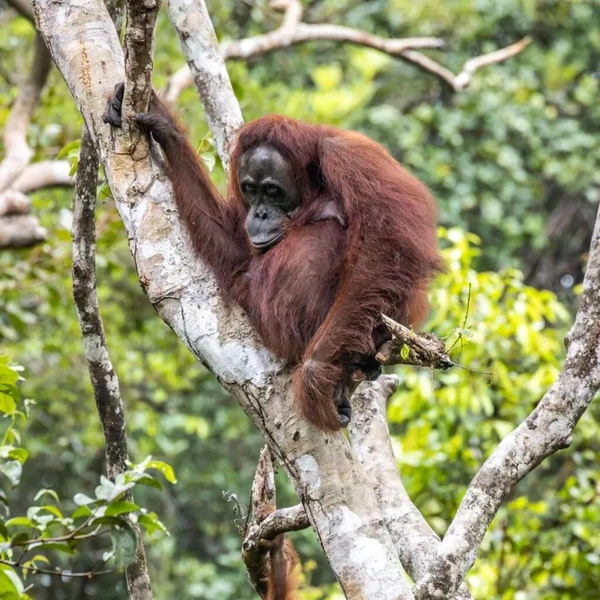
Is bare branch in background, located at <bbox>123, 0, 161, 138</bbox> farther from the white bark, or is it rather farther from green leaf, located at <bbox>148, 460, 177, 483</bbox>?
green leaf, located at <bbox>148, 460, 177, 483</bbox>

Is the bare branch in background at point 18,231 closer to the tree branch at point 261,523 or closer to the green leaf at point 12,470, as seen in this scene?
the tree branch at point 261,523

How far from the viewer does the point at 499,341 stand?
5.61 metres

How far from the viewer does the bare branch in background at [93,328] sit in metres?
3.50

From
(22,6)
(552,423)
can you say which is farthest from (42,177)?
(552,423)

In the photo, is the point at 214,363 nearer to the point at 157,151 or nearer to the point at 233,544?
the point at 157,151

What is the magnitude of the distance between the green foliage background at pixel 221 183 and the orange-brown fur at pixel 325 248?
2648 mm

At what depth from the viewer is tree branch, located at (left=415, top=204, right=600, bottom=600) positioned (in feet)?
8.93

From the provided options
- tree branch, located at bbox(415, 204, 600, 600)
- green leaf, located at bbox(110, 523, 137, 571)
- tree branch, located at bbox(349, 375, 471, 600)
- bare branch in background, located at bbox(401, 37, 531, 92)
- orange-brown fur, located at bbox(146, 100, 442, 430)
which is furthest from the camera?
bare branch in background, located at bbox(401, 37, 531, 92)

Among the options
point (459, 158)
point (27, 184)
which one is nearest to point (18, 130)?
point (27, 184)

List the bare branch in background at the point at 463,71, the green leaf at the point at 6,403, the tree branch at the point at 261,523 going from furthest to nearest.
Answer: the bare branch in background at the point at 463,71
the tree branch at the point at 261,523
the green leaf at the point at 6,403

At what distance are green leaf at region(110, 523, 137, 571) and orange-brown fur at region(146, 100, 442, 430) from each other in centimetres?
80

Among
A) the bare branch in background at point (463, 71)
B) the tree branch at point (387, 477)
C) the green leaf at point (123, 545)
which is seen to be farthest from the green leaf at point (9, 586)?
the bare branch in background at point (463, 71)

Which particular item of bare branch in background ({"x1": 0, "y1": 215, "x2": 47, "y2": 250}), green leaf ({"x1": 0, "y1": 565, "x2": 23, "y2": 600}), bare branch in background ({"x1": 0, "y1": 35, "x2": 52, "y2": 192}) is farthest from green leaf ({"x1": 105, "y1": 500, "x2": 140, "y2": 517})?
bare branch in background ({"x1": 0, "y1": 35, "x2": 52, "y2": 192})

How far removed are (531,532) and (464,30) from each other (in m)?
6.49
